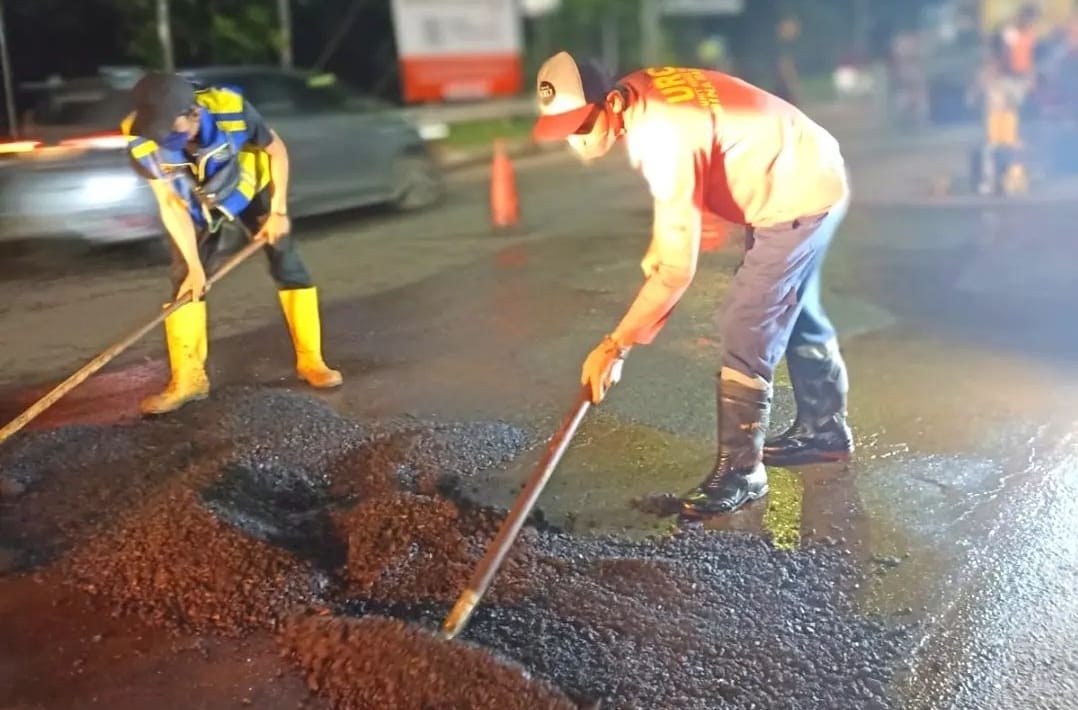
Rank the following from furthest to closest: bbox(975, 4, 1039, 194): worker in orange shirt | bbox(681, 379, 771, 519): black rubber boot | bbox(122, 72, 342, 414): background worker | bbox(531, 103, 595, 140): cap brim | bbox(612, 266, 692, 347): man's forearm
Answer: bbox(975, 4, 1039, 194): worker in orange shirt, bbox(122, 72, 342, 414): background worker, bbox(681, 379, 771, 519): black rubber boot, bbox(612, 266, 692, 347): man's forearm, bbox(531, 103, 595, 140): cap brim

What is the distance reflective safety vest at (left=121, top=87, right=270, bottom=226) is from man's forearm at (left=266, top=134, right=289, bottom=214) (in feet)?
0.10

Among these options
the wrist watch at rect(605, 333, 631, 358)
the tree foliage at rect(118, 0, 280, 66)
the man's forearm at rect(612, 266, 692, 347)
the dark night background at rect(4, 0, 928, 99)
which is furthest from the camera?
the tree foliage at rect(118, 0, 280, 66)

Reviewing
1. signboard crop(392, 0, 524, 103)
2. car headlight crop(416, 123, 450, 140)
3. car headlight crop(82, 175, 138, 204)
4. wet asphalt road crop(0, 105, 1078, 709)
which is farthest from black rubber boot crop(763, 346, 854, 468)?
signboard crop(392, 0, 524, 103)

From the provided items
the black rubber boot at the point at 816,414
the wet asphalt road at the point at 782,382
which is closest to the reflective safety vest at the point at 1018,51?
the wet asphalt road at the point at 782,382

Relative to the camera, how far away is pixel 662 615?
337 centimetres

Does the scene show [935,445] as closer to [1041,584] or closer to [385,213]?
[1041,584]

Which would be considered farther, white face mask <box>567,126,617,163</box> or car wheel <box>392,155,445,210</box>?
car wheel <box>392,155,445,210</box>

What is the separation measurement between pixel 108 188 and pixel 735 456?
5.57 meters

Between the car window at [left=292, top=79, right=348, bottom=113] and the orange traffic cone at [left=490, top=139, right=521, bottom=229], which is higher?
the car window at [left=292, top=79, right=348, bottom=113]

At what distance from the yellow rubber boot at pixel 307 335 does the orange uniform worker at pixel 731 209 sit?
2126 millimetres

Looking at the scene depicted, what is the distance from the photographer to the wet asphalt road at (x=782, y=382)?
11.8ft

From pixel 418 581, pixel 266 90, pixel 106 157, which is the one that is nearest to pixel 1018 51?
pixel 266 90

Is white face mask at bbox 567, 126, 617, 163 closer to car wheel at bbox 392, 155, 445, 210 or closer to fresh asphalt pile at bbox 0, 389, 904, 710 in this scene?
fresh asphalt pile at bbox 0, 389, 904, 710

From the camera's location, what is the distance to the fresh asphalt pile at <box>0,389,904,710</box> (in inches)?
119
